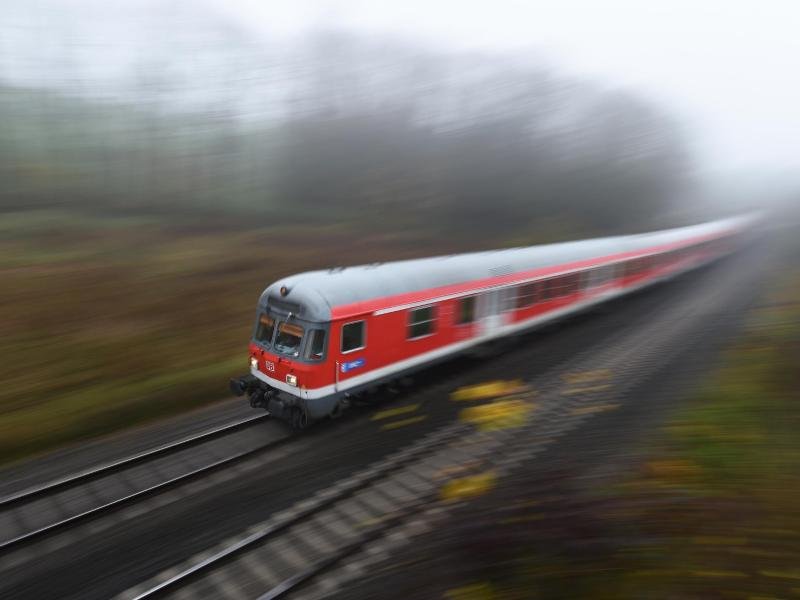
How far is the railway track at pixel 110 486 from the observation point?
266 inches

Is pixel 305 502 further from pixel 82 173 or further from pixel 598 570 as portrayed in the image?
pixel 82 173

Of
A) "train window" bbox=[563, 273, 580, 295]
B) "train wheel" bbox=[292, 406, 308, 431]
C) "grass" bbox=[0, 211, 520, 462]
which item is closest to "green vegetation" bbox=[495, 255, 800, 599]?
"train wheel" bbox=[292, 406, 308, 431]

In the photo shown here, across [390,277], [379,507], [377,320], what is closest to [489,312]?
[390,277]

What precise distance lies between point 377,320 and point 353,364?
92 centimetres

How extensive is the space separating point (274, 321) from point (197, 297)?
848cm

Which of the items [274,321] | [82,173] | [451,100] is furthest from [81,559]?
[451,100]

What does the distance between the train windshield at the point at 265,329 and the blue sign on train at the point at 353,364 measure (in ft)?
5.00

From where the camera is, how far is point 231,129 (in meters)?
29.2

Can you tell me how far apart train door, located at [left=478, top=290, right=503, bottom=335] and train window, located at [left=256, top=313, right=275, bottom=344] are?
4845 millimetres

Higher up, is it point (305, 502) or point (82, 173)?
point (82, 173)

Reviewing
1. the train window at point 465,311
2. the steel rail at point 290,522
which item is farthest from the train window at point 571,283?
the steel rail at point 290,522

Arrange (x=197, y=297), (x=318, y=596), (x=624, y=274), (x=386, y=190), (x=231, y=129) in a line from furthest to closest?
1. (x=386, y=190)
2. (x=231, y=129)
3. (x=624, y=274)
4. (x=197, y=297)
5. (x=318, y=596)

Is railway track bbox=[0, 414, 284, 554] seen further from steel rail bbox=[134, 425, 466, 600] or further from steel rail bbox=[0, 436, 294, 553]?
steel rail bbox=[134, 425, 466, 600]

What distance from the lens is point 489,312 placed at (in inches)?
477
